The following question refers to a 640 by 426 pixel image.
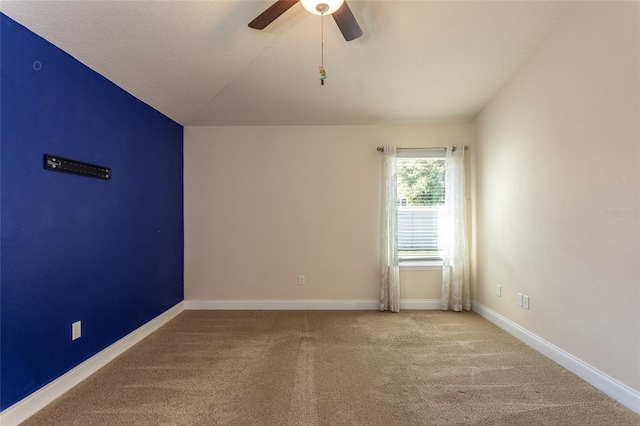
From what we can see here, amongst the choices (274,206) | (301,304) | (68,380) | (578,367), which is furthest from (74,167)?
(578,367)

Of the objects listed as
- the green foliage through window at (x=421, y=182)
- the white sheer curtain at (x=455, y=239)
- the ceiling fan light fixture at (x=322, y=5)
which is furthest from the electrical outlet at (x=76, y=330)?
the white sheer curtain at (x=455, y=239)

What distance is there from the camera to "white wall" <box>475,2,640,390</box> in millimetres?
1985

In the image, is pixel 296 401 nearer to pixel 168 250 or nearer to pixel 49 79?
pixel 168 250

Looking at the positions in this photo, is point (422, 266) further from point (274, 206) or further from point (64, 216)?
point (64, 216)

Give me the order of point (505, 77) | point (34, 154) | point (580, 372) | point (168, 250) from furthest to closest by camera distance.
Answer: point (168, 250) < point (505, 77) < point (580, 372) < point (34, 154)

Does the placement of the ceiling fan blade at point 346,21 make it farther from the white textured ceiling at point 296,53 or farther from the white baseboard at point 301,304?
the white baseboard at point 301,304

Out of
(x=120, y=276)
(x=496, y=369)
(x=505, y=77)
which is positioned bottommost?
(x=496, y=369)

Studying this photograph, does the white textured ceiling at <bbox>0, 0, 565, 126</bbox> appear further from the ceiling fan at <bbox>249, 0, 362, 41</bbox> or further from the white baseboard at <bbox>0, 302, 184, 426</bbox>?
the white baseboard at <bbox>0, 302, 184, 426</bbox>

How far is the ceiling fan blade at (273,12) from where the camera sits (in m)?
1.84

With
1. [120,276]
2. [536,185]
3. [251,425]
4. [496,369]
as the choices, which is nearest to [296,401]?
[251,425]

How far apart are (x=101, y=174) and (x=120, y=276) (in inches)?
35.6

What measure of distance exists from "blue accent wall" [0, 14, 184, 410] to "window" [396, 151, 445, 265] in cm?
295

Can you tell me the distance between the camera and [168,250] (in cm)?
363

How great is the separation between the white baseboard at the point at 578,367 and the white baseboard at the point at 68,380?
3664mm
